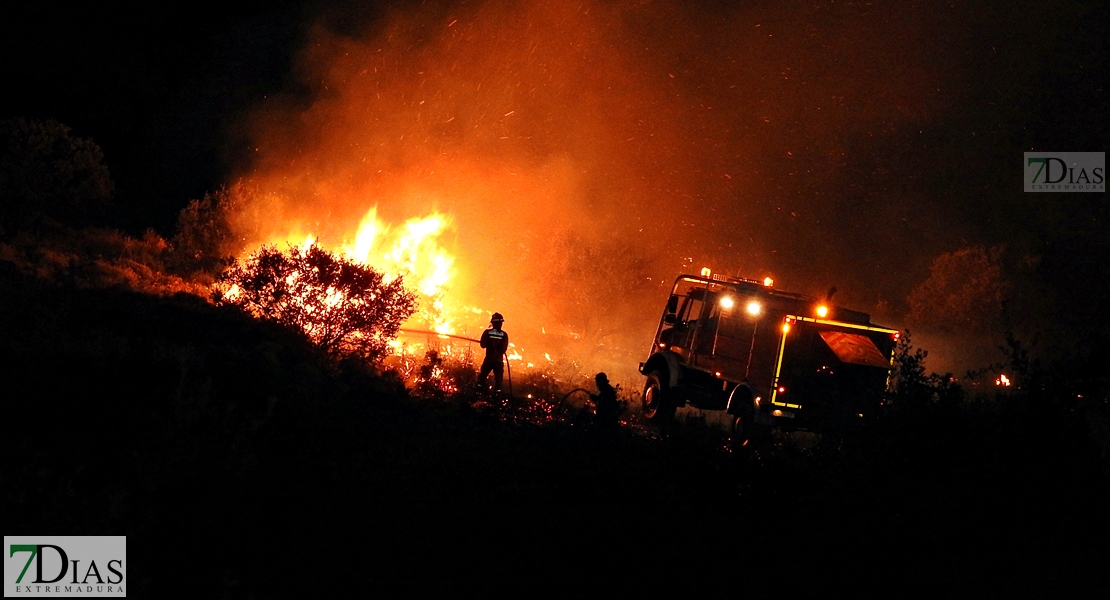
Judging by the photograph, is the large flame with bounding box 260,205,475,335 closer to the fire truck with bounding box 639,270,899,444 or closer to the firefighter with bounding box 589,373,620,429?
the fire truck with bounding box 639,270,899,444

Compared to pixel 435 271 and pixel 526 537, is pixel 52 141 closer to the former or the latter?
pixel 435 271

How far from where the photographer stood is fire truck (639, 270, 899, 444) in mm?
14391

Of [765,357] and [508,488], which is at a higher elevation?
[765,357]

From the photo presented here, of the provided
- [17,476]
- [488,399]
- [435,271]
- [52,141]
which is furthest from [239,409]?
[52,141]

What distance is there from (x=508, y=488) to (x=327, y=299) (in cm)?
795

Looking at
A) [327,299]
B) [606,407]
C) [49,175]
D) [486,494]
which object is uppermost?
[49,175]

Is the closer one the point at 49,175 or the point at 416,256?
the point at 416,256

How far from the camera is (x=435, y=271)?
26266 mm

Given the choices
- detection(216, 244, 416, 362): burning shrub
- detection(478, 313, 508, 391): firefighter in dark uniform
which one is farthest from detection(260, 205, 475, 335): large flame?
detection(478, 313, 508, 391): firefighter in dark uniform

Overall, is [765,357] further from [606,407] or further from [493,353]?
[606,407]

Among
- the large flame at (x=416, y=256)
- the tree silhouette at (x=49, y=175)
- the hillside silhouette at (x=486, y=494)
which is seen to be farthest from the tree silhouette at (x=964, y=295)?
the hillside silhouette at (x=486, y=494)

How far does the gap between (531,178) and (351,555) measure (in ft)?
131

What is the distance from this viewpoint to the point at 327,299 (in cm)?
1490

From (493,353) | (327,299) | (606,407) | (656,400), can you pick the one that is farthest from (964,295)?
(606,407)
